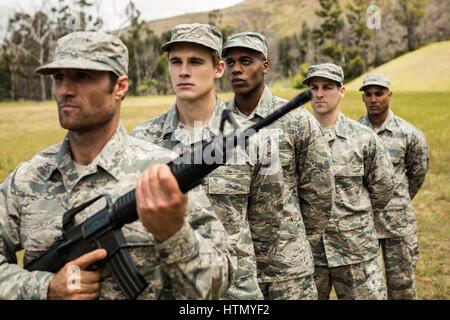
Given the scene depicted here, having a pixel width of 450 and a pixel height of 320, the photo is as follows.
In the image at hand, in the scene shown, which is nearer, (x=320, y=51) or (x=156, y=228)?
(x=156, y=228)

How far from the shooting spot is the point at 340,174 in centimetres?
441

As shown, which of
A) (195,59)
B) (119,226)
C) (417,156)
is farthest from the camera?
(417,156)

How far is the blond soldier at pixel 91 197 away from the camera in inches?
70.9

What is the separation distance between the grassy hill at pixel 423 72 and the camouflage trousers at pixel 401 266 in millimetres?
30151

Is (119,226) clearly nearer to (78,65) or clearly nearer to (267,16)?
(78,65)

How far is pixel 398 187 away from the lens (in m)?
5.30

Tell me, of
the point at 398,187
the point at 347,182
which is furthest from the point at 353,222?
the point at 398,187

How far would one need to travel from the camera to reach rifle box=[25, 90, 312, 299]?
1.70m

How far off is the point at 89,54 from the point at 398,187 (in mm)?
4340

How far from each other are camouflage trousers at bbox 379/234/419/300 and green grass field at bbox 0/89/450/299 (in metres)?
0.50

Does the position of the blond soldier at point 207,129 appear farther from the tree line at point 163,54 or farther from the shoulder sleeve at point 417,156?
the tree line at point 163,54

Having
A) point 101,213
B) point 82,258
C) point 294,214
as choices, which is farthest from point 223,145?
point 294,214

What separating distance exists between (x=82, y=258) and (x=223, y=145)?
73 cm
